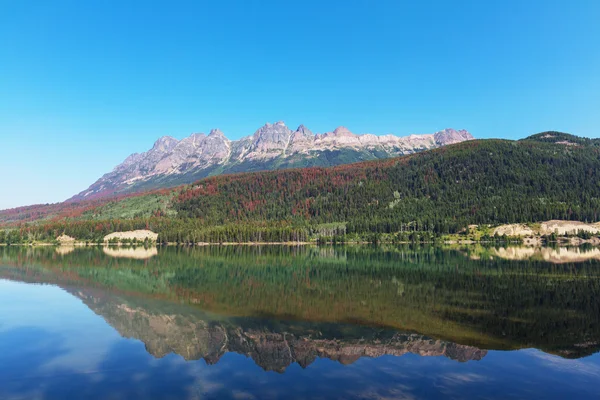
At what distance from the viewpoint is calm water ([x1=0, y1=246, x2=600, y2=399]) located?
779 inches

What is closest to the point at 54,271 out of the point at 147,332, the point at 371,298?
the point at 147,332

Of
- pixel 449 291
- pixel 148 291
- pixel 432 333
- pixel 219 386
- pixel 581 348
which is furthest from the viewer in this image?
pixel 148 291

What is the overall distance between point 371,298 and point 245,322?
16.0 m

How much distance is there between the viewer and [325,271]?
7331 centimetres

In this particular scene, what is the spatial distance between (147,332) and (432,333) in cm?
2217

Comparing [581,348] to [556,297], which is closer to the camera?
[581,348]

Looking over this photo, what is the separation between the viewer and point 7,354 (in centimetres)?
2561

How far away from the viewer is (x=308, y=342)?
27.0 meters

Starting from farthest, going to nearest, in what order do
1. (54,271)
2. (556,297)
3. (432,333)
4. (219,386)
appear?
(54,271), (556,297), (432,333), (219,386)

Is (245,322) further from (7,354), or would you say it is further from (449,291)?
(449,291)

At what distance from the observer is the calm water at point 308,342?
1978cm

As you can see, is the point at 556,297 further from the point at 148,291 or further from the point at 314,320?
the point at 148,291

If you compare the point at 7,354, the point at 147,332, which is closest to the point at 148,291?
the point at 147,332

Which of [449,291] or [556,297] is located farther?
[449,291]
